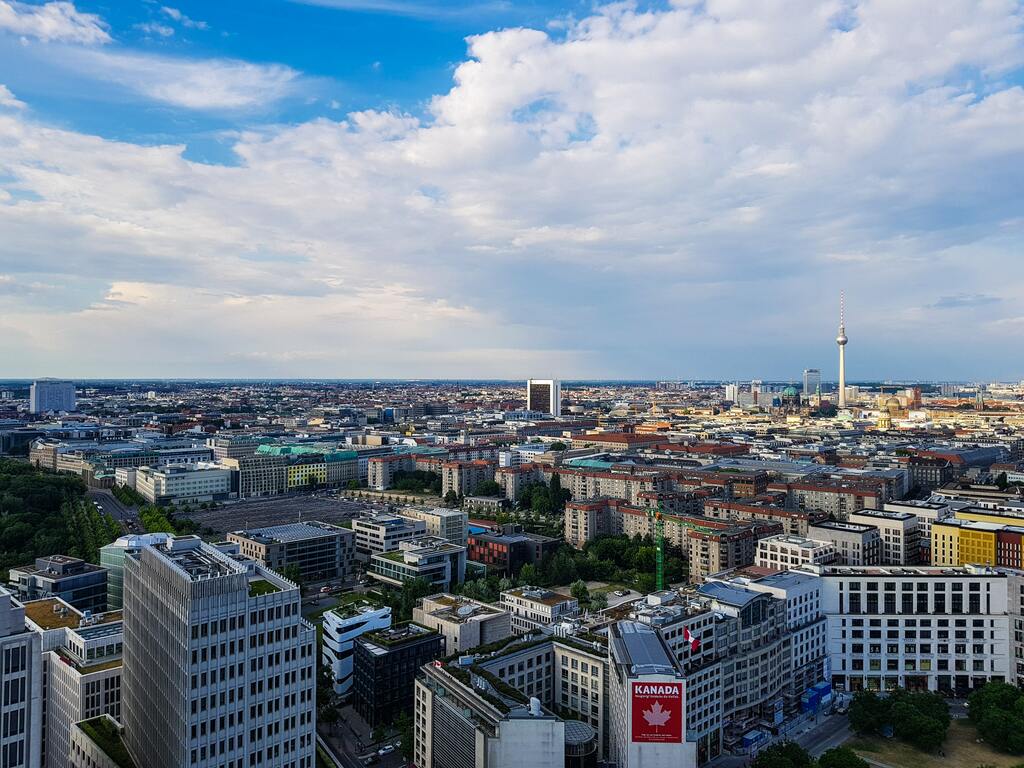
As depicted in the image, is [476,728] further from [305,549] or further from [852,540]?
[852,540]

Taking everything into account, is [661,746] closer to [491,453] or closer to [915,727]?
[915,727]

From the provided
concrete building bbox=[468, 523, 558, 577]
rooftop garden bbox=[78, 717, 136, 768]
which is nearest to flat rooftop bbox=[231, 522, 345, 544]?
concrete building bbox=[468, 523, 558, 577]

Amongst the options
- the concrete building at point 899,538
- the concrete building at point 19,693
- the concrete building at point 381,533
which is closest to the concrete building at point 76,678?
the concrete building at point 19,693

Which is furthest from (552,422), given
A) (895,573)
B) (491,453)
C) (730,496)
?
(895,573)

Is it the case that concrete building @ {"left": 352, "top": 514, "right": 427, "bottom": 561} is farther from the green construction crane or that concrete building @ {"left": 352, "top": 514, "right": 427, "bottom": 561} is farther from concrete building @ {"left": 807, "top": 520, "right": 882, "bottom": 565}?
concrete building @ {"left": 807, "top": 520, "right": 882, "bottom": 565}

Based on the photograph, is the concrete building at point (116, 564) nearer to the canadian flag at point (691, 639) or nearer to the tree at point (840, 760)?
the canadian flag at point (691, 639)

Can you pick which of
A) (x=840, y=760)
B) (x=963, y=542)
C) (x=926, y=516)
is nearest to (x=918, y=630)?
(x=840, y=760)
